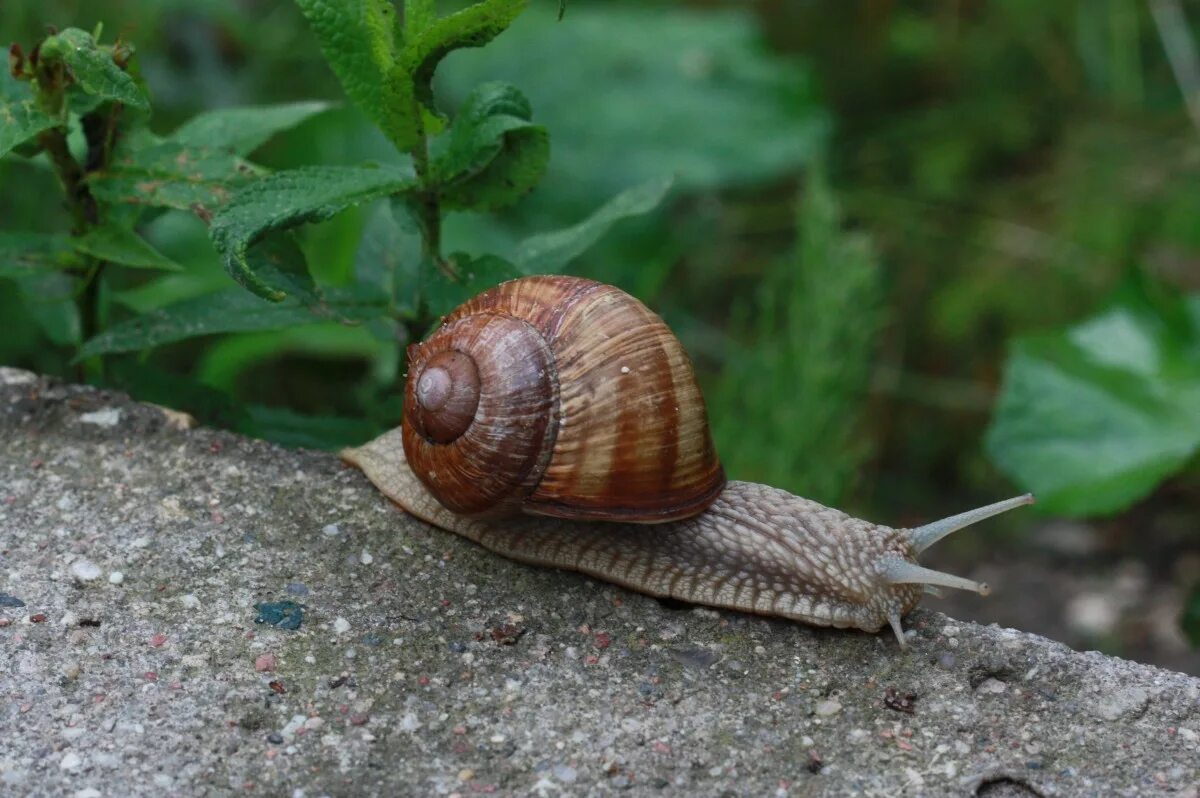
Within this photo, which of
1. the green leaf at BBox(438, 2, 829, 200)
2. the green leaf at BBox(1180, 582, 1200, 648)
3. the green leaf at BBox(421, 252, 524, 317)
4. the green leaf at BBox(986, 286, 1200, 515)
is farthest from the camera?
the green leaf at BBox(438, 2, 829, 200)

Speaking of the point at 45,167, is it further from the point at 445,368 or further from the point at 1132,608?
the point at 1132,608

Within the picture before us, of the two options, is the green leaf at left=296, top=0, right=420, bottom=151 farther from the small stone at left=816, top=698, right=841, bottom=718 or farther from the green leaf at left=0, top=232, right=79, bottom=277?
the small stone at left=816, top=698, right=841, bottom=718

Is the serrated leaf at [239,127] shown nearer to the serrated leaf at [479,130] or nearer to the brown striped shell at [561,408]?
the serrated leaf at [479,130]

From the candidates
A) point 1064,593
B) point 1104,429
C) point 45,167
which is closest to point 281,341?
point 45,167

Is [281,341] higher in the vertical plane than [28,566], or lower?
lower

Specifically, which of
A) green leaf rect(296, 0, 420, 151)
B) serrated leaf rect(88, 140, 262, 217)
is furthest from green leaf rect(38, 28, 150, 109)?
green leaf rect(296, 0, 420, 151)

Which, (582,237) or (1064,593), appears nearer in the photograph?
(582,237)

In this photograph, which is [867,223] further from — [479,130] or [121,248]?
[121,248]
